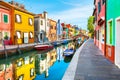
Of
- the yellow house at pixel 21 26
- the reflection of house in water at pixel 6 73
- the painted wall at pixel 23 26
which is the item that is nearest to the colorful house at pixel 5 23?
the yellow house at pixel 21 26

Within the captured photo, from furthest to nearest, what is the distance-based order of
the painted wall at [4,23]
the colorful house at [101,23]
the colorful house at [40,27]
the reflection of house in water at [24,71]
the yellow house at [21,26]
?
the colorful house at [40,27]
the yellow house at [21,26]
the painted wall at [4,23]
the colorful house at [101,23]
the reflection of house in water at [24,71]

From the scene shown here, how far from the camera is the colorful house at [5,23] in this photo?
106 feet

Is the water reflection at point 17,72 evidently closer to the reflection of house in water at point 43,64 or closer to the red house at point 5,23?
the reflection of house in water at point 43,64

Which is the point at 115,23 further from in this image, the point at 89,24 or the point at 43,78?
the point at 89,24

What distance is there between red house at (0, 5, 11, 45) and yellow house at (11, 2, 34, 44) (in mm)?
1451

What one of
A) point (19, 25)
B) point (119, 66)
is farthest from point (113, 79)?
point (19, 25)

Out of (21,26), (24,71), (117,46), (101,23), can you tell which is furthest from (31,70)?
(21,26)

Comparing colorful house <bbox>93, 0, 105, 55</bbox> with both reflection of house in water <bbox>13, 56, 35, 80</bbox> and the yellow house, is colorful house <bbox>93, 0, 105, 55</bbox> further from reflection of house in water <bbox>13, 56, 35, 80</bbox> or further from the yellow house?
the yellow house

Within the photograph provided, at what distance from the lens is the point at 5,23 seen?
1340 inches

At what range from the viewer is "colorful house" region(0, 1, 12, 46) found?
106ft

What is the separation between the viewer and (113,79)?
25.1 feet

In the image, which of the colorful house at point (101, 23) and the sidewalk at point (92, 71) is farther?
the colorful house at point (101, 23)

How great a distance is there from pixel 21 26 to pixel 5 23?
682 centimetres

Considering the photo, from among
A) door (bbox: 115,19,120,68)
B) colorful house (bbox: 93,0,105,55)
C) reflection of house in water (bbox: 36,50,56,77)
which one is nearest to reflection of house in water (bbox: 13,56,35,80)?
reflection of house in water (bbox: 36,50,56,77)
